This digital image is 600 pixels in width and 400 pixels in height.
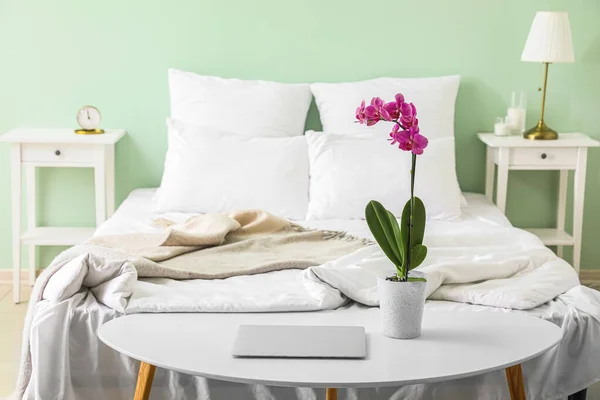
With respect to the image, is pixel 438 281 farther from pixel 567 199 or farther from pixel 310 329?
pixel 567 199

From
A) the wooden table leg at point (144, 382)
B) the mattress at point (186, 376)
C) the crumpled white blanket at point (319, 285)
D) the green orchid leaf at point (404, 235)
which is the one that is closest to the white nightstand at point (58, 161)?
the crumpled white blanket at point (319, 285)

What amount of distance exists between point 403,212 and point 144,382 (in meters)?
0.77

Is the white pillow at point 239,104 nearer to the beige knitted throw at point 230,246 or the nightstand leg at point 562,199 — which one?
the beige knitted throw at point 230,246

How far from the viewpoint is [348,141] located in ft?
12.1

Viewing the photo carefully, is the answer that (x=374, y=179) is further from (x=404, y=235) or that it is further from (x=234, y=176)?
(x=404, y=235)

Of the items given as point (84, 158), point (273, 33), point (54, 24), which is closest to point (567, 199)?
point (273, 33)

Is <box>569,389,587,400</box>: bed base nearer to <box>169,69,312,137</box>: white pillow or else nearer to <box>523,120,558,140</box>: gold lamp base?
<box>523,120,558,140</box>: gold lamp base

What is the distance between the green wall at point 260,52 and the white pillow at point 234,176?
468mm

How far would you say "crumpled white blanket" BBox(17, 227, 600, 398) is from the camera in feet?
8.16

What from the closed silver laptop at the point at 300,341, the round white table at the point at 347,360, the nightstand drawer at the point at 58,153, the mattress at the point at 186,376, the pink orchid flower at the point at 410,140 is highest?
the pink orchid flower at the point at 410,140

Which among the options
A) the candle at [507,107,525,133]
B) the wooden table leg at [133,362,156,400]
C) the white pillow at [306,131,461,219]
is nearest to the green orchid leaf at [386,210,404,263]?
the wooden table leg at [133,362,156,400]

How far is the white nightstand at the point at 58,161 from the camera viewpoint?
3.81m

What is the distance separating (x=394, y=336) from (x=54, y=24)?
102 inches

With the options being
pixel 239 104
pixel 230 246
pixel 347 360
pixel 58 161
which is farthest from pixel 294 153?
pixel 347 360
